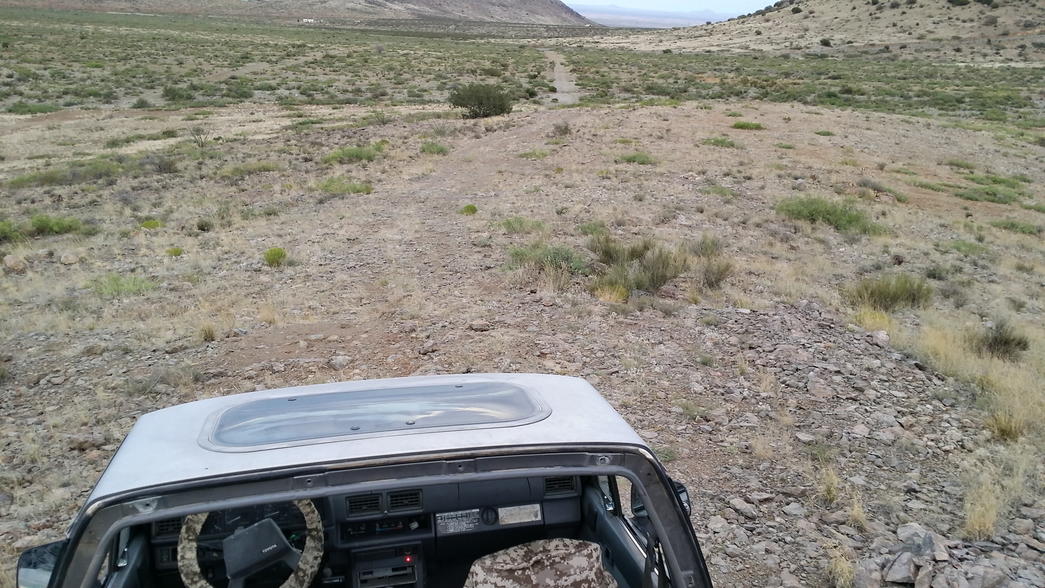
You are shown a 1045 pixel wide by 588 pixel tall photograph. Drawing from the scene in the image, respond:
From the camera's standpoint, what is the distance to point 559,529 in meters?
3.01

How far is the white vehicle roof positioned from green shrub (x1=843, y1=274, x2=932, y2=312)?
754 cm

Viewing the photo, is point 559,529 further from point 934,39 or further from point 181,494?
point 934,39

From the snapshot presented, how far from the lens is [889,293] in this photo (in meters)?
9.15

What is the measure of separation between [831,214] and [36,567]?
14317 millimetres

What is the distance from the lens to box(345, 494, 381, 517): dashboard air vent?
8.84 feet

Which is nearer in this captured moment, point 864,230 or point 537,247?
point 537,247

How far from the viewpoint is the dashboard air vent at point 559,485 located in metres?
2.95

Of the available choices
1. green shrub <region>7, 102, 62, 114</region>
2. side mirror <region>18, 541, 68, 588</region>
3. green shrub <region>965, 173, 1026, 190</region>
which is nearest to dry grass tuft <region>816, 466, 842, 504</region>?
side mirror <region>18, 541, 68, 588</region>

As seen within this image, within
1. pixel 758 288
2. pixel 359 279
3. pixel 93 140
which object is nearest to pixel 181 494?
pixel 359 279

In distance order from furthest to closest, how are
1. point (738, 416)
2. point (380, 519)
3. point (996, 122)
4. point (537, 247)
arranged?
point (996, 122), point (537, 247), point (738, 416), point (380, 519)

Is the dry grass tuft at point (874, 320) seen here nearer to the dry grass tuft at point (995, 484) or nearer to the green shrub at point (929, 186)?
the dry grass tuft at point (995, 484)

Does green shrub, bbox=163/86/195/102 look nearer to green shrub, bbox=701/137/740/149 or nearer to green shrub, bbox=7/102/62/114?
green shrub, bbox=7/102/62/114

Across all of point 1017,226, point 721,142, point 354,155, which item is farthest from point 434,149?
point 1017,226

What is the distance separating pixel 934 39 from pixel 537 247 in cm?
7742
